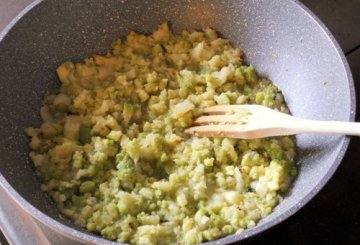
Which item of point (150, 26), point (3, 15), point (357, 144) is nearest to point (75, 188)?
point (150, 26)

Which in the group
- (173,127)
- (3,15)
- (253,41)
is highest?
(3,15)

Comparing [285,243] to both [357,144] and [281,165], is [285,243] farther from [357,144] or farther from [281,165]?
[357,144]

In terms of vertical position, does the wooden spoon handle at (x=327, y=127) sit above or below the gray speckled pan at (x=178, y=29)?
below

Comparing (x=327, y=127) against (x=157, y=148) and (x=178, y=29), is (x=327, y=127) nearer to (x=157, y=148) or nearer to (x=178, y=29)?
(x=157, y=148)

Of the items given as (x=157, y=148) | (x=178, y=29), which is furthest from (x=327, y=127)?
(x=178, y=29)

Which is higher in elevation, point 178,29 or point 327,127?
point 178,29
